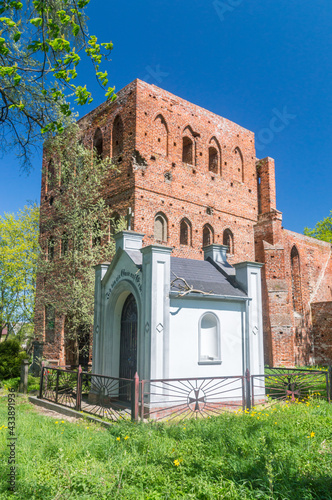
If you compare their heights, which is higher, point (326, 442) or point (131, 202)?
point (131, 202)

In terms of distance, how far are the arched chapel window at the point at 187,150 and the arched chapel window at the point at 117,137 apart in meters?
3.39

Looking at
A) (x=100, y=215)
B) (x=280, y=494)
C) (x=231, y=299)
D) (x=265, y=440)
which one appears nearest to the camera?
(x=280, y=494)

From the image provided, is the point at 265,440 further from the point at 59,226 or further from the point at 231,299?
the point at 59,226

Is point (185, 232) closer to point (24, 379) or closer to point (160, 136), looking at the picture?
point (160, 136)

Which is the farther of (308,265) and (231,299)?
(308,265)

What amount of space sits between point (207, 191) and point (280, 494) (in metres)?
18.2

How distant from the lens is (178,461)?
5.46m

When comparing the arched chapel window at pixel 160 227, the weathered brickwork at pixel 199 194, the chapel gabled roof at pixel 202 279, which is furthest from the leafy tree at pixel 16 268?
the chapel gabled roof at pixel 202 279

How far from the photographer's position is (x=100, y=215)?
65.8 feet

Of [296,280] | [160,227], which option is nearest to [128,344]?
[160,227]

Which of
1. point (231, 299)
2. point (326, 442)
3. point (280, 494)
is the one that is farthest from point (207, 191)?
point (280, 494)

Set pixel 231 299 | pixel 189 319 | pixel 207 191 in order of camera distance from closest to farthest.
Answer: pixel 189 319
pixel 231 299
pixel 207 191

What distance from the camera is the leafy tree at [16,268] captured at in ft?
92.5

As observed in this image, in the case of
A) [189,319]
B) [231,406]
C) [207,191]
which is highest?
[207,191]
